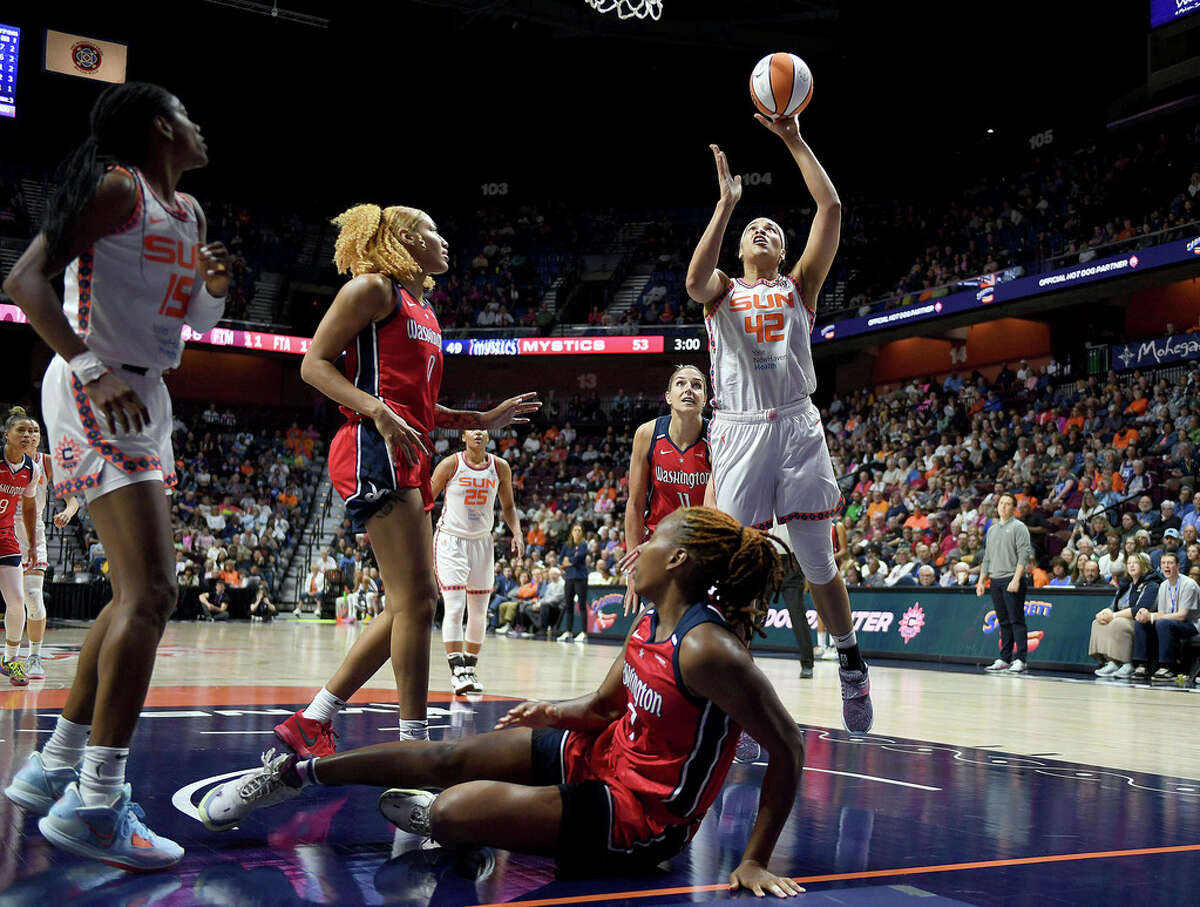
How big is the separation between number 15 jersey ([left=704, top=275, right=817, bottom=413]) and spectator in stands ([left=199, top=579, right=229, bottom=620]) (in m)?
17.4

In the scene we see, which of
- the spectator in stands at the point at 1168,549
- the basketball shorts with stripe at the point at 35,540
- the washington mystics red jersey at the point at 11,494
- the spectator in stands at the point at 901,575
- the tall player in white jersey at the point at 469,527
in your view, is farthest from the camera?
the spectator in stands at the point at 901,575

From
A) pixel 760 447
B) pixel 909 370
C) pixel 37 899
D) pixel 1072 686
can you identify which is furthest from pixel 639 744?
pixel 909 370

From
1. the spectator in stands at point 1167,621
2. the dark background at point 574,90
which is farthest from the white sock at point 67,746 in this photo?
the dark background at point 574,90

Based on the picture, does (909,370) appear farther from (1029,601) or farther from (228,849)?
(228,849)

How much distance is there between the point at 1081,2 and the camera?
70.5ft

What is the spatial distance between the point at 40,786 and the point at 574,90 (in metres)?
27.6

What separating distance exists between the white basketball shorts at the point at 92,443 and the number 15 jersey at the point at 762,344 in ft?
8.49

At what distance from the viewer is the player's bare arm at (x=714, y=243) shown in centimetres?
450

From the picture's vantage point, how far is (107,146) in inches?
120

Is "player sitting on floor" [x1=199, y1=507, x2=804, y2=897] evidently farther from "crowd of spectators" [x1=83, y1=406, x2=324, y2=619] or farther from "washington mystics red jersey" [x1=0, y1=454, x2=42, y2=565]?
"crowd of spectators" [x1=83, y1=406, x2=324, y2=619]

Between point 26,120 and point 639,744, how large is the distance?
29739mm

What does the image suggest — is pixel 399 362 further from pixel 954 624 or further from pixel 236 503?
pixel 236 503

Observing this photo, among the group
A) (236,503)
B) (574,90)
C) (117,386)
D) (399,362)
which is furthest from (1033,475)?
(236,503)

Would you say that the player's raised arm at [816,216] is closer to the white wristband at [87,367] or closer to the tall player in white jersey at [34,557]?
the white wristband at [87,367]
